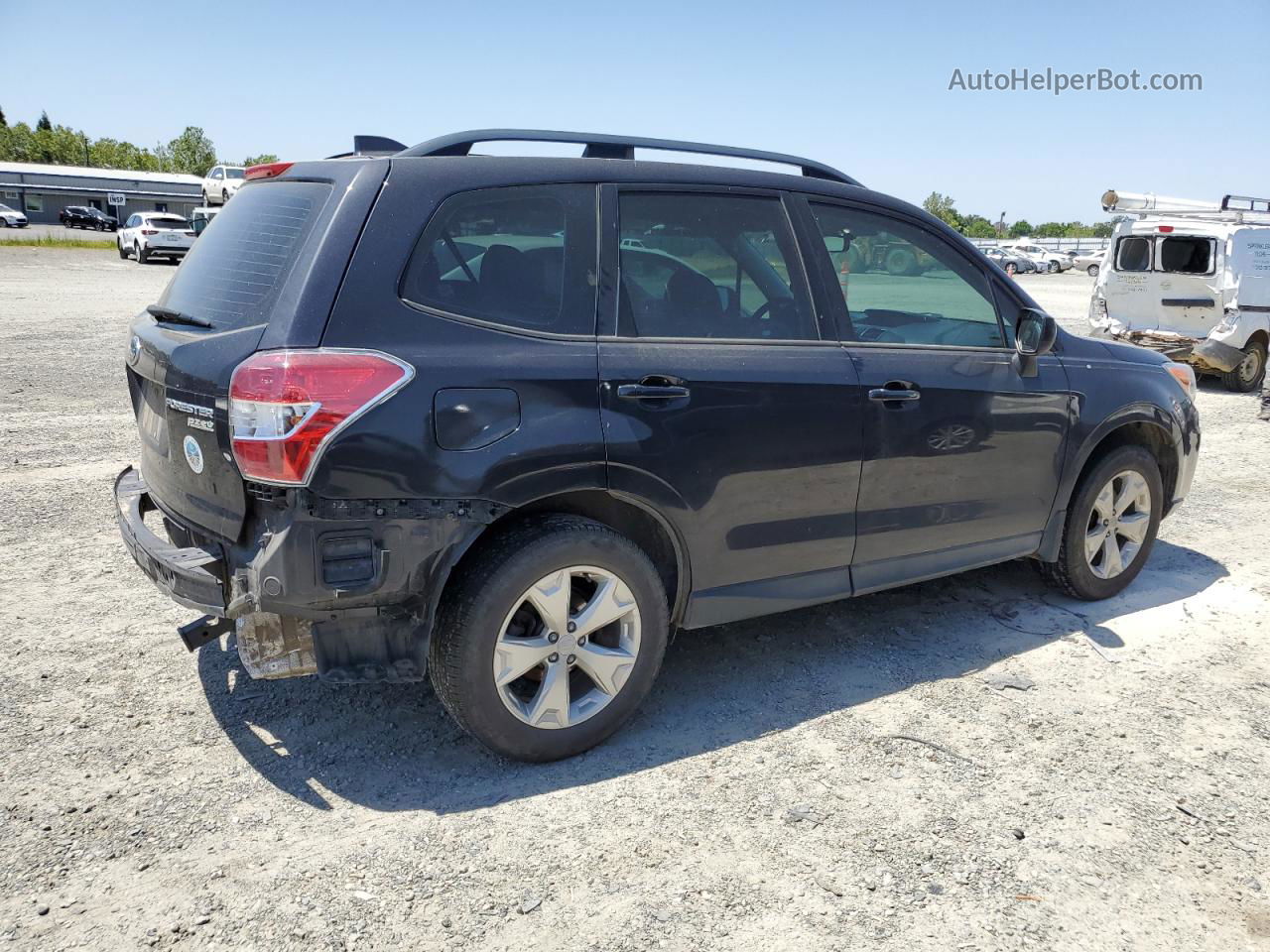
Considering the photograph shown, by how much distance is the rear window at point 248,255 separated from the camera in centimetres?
305

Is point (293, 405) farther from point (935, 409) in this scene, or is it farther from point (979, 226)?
point (979, 226)

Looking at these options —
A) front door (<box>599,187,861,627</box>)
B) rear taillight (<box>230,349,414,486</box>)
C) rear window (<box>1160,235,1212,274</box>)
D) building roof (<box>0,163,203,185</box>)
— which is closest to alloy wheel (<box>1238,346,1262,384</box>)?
rear window (<box>1160,235,1212,274</box>)

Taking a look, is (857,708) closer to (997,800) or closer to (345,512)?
(997,800)

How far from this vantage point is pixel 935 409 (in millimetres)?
3994

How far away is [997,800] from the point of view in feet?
10.5

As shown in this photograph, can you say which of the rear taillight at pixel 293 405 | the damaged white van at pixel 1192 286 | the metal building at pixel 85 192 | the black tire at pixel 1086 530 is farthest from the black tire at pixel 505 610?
the metal building at pixel 85 192

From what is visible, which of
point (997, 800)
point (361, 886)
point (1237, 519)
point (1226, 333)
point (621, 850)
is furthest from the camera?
point (1226, 333)

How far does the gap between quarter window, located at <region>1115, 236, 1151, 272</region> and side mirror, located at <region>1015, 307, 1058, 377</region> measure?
10.1 meters

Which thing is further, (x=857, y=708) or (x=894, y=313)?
(x=894, y=313)

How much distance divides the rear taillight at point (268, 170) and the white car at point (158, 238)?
29.6m

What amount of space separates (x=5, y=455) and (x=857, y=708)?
6161 millimetres

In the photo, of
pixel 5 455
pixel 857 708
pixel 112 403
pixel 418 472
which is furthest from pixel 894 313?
pixel 112 403

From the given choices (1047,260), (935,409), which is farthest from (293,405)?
(1047,260)

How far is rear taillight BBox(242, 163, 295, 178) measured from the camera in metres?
3.41
